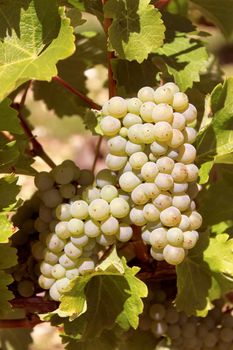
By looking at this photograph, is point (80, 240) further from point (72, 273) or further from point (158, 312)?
point (158, 312)

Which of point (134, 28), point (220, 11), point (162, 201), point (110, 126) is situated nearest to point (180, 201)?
point (162, 201)

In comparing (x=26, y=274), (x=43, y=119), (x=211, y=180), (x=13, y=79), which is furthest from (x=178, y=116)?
(x=43, y=119)

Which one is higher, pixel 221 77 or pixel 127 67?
pixel 127 67

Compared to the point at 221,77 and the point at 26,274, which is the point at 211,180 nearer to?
the point at 221,77

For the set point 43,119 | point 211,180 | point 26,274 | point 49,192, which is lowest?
point 43,119

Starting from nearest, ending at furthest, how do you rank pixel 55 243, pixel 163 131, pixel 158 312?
pixel 163 131 → pixel 55 243 → pixel 158 312
